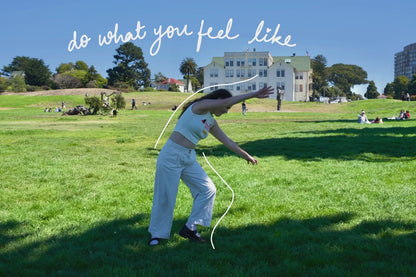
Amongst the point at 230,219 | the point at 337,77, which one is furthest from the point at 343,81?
the point at 230,219

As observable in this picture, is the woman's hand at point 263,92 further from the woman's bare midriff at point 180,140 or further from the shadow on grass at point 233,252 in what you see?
the shadow on grass at point 233,252

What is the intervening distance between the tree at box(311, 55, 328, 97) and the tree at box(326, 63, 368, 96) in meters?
5.07

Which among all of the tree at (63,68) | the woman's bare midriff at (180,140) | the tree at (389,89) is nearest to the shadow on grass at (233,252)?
the woman's bare midriff at (180,140)

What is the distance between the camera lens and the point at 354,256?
14.7 feet

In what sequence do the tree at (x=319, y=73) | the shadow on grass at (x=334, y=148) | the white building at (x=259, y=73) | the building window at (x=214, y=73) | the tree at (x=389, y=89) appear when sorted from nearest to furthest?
the shadow on grass at (x=334, y=148) < the white building at (x=259, y=73) < the building window at (x=214, y=73) < the tree at (x=319, y=73) < the tree at (x=389, y=89)

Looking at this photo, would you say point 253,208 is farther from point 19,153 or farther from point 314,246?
point 19,153

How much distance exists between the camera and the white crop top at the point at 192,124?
4621 mm

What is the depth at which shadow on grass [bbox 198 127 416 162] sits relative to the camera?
12555 millimetres

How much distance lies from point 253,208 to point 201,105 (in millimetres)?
2699

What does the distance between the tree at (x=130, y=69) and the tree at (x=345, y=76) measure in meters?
70.0

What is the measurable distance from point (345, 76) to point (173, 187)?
161 m

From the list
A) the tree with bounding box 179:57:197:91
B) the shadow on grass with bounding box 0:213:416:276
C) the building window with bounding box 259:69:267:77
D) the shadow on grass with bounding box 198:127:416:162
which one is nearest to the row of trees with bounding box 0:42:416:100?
the tree with bounding box 179:57:197:91

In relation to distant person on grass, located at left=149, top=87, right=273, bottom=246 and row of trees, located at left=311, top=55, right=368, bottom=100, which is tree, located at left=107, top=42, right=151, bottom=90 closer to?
row of trees, located at left=311, top=55, right=368, bottom=100

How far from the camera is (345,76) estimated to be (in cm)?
15375
